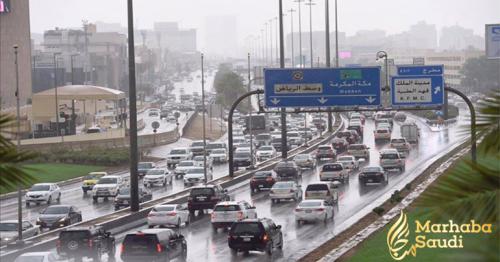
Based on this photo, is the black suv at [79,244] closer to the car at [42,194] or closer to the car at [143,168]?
the car at [42,194]

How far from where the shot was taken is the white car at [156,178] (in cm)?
6475

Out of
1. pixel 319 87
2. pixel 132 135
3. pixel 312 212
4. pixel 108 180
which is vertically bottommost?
pixel 108 180

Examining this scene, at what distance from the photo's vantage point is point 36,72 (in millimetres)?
166250

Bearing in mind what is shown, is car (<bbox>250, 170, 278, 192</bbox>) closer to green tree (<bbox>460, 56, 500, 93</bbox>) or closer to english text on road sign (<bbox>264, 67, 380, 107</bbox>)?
english text on road sign (<bbox>264, 67, 380, 107</bbox>)

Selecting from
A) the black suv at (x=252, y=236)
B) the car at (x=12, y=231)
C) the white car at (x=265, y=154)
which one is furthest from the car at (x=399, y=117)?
the black suv at (x=252, y=236)

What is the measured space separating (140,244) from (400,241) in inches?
291

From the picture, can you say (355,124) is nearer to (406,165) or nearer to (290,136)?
(290,136)

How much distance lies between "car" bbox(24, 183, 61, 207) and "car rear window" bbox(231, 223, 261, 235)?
25.1 m

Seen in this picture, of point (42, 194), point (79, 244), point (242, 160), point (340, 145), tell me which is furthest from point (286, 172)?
point (79, 244)

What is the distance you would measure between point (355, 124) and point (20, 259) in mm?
83300

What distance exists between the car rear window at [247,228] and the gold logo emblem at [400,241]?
4.59 m

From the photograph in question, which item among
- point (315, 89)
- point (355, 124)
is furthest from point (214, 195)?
point (355, 124)

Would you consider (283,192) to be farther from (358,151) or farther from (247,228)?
(358,151)

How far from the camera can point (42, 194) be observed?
55.8 meters
